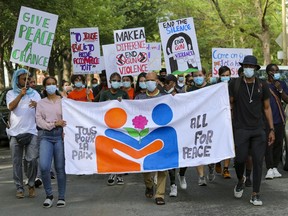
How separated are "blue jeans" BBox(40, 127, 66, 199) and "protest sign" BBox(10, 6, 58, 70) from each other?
1552 millimetres

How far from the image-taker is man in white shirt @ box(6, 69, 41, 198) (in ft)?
26.0

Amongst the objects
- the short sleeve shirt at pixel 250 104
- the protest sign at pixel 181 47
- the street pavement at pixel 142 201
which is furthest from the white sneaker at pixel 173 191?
the protest sign at pixel 181 47

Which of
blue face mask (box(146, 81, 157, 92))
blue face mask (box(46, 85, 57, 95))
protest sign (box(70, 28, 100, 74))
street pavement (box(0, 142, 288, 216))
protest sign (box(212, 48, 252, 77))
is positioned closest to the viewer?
street pavement (box(0, 142, 288, 216))

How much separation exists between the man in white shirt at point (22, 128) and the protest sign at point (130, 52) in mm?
4355

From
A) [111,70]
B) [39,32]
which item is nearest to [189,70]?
[111,70]

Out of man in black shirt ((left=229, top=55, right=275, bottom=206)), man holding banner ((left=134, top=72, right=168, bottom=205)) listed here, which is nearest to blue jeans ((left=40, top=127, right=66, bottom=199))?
man holding banner ((left=134, top=72, right=168, bottom=205))

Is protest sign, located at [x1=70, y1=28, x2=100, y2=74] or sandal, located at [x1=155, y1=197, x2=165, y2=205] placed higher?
protest sign, located at [x1=70, y1=28, x2=100, y2=74]

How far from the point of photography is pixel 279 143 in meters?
9.45

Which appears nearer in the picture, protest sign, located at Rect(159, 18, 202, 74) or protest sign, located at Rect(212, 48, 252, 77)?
protest sign, located at Rect(159, 18, 202, 74)

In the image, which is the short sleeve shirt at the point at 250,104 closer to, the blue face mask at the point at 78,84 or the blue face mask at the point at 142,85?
the blue face mask at the point at 142,85

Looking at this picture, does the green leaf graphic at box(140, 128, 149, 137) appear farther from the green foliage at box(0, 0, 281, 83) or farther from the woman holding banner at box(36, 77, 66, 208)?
the green foliage at box(0, 0, 281, 83)

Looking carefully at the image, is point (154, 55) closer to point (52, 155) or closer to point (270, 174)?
point (270, 174)

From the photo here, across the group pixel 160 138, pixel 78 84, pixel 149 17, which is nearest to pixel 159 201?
pixel 160 138

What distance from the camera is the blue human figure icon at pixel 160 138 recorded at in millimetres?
7457
